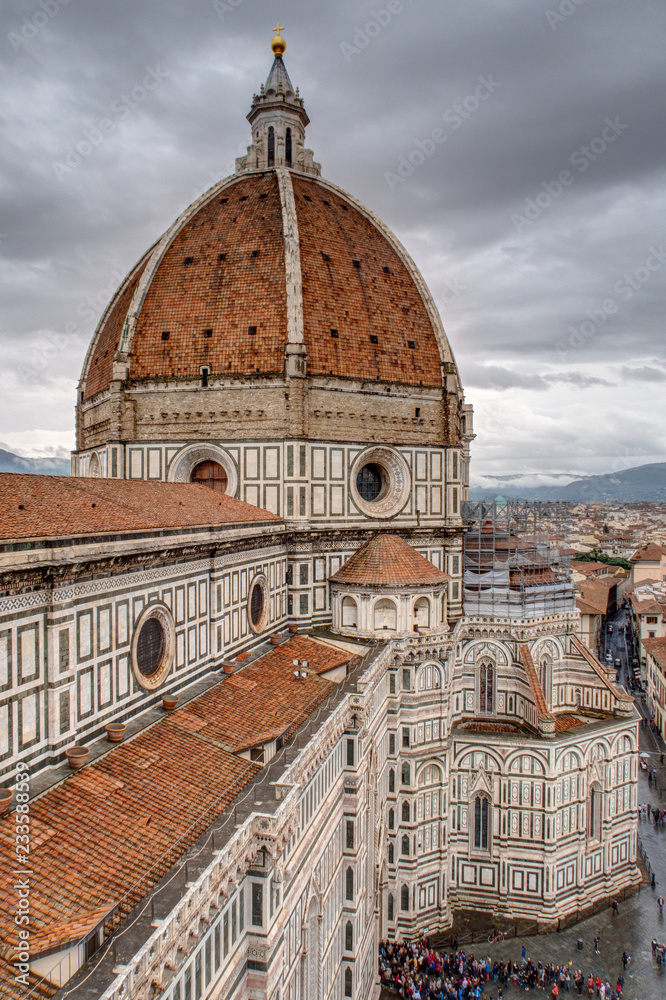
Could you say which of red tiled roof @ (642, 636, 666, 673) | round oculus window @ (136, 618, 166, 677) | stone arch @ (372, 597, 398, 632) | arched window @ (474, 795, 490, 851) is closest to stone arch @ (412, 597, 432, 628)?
stone arch @ (372, 597, 398, 632)

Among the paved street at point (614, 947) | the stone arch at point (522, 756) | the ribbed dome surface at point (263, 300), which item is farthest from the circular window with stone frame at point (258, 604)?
the paved street at point (614, 947)

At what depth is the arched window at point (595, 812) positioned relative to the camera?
25.2 metres

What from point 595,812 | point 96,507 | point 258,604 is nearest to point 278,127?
point 258,604

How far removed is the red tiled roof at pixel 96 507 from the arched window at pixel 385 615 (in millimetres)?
5563

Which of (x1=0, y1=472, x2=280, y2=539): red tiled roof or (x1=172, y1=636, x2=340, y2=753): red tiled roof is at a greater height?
(x1=0, y1=472, x2=280, y2=539): red tiled roof

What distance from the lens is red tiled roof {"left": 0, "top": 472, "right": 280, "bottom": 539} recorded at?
453 inches

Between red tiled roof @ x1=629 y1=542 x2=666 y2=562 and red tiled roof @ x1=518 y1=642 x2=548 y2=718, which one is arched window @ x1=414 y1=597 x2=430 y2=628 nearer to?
red tiled roof @ x1=518 y1=642 x2=548 y2=718

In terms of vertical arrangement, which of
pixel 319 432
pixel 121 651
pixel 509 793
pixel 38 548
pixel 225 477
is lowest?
pixel 509 793

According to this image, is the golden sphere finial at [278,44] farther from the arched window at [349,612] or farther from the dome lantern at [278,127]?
the arched window at [349,612]

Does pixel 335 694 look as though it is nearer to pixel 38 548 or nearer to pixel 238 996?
pixel 238 996

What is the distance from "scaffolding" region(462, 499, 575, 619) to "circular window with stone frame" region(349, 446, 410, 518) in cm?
391

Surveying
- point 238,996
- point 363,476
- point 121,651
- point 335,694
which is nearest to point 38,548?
point 121,651

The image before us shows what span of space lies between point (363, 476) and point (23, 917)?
19.9 m

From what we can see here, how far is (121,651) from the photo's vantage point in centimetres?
1327
